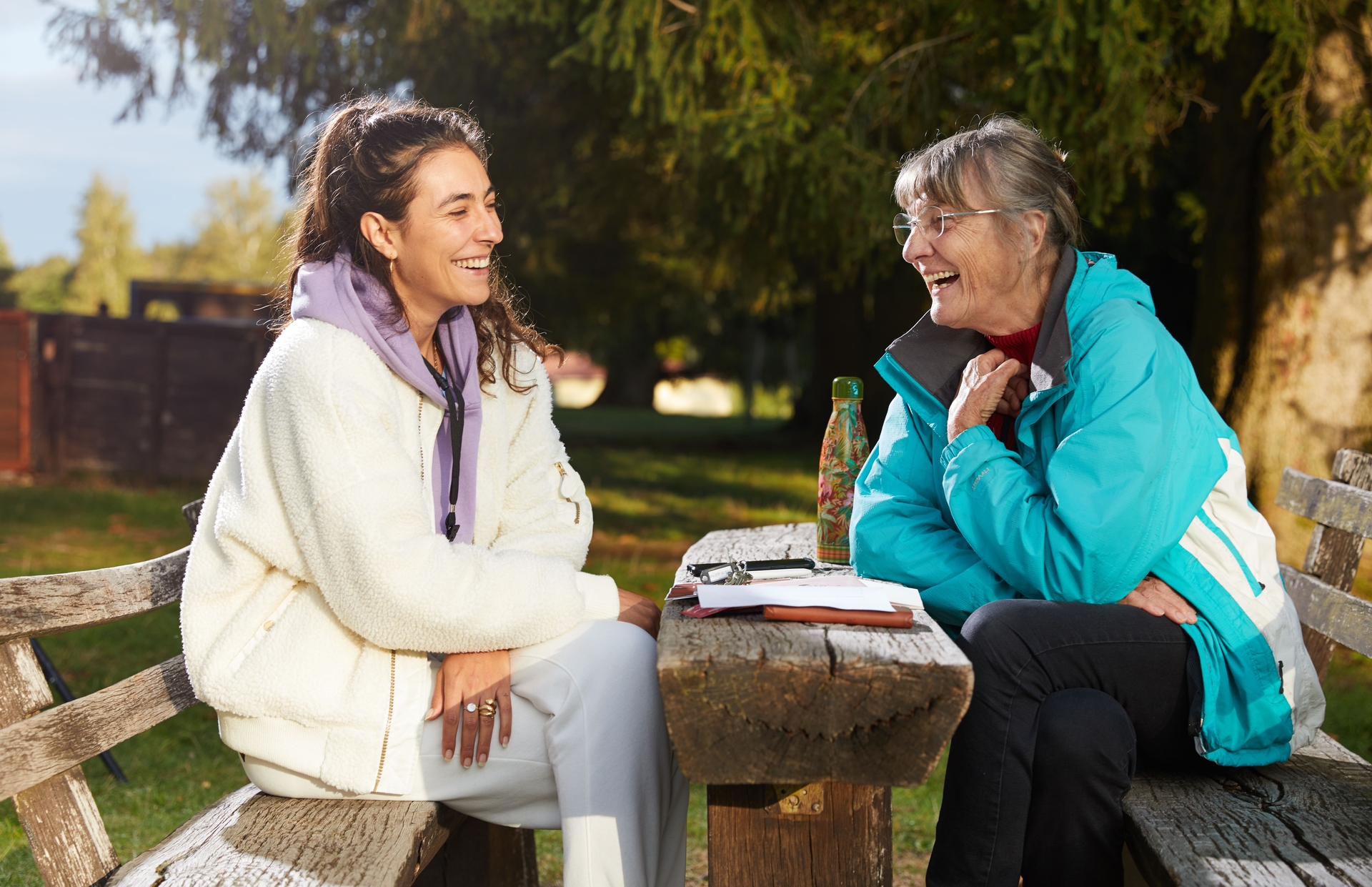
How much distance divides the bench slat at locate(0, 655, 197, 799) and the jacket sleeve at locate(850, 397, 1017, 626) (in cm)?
156

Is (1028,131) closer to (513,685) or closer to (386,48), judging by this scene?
(513,685)

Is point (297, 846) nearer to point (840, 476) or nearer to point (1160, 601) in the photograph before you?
point (840, 476)

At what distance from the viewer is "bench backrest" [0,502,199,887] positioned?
201 cm

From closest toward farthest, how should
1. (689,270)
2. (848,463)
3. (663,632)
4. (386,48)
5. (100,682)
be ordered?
(663,632)
(848,463)
(100,682)
(386,48)
(689,270)

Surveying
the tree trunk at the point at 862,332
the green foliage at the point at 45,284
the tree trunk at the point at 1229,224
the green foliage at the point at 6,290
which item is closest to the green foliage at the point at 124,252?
the green foliage at the point at 45,284

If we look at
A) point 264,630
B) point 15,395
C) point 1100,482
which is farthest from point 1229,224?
point 15,395

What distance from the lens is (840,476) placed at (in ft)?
9.95

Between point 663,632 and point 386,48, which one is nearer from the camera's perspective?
point 663,632

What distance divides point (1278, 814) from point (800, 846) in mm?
885

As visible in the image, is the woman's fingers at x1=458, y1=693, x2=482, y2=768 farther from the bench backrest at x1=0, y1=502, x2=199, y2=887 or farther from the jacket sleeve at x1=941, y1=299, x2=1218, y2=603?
the jacket sleeve at x1=941, y1=299, x2=1218, y2=603

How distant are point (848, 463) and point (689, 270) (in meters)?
20.9

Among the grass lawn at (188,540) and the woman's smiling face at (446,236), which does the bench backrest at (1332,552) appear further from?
the woman's smiling face at (446,236)

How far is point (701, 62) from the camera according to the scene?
689cm

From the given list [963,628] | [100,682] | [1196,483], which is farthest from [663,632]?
[100,682]
